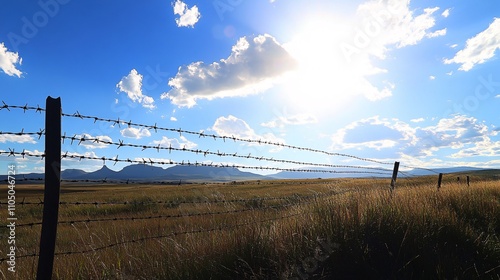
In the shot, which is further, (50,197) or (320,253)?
(320,253)

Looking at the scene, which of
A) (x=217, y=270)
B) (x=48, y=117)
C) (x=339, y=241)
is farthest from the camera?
(x=339, y=241)

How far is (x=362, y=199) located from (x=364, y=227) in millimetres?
1601

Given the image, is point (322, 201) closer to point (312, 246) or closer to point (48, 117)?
point (312, 246)

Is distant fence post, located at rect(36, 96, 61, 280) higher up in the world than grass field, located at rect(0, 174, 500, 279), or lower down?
higher up

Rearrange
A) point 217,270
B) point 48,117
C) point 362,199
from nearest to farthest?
1. point 48,117
2. point 217,270
3. point 362,199

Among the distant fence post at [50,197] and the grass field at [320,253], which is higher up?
the distant fence post at [50,197]

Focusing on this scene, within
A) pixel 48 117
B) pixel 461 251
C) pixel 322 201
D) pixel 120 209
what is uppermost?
pixel 48 117

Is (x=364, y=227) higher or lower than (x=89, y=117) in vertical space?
lower

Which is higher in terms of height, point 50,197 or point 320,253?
point 50,197

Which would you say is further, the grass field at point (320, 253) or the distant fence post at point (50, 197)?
the grass field at point (320, 253)

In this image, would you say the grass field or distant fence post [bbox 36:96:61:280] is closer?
distant fence post [bbox 36:96:61:280]

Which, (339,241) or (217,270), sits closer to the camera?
(217,270)

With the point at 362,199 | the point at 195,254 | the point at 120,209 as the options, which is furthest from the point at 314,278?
the point at 120,209

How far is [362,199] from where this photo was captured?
6.23m
